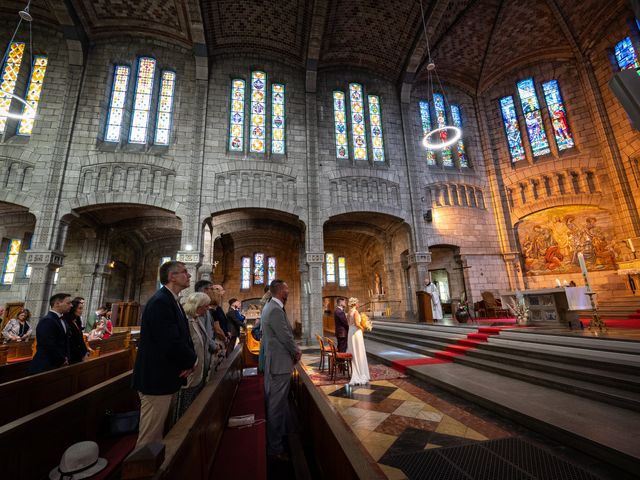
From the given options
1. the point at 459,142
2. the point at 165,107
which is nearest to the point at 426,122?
the point at 459,142

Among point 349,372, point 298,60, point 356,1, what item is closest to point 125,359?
point 349,372

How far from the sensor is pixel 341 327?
630 cm

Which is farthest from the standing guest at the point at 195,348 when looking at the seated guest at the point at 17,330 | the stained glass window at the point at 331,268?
the stained glass window at the point at 331,268

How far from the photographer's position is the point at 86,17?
10594 mm

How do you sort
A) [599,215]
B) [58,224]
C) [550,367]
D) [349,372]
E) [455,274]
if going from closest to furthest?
[550,367]
[349,372]
[58,224]
[599,215]
[455,274]

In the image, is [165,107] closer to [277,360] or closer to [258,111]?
[258,111]

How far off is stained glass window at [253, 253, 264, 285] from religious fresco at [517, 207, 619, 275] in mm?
13712

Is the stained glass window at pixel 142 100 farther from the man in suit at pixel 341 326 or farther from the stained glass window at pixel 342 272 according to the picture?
the stained glass window at pixel 342 272

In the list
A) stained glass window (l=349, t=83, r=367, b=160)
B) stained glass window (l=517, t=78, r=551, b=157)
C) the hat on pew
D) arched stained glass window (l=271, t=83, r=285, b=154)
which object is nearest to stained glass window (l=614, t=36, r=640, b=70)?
stained glass window (l=517, t=78, r=551, b=157)

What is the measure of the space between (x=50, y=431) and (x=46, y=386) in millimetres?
1253

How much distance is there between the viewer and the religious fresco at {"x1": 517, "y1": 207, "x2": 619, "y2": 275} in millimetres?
11242

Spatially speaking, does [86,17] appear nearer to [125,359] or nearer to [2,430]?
[125,359]

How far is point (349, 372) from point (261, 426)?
331 cm

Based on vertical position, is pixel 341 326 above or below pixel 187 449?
above
